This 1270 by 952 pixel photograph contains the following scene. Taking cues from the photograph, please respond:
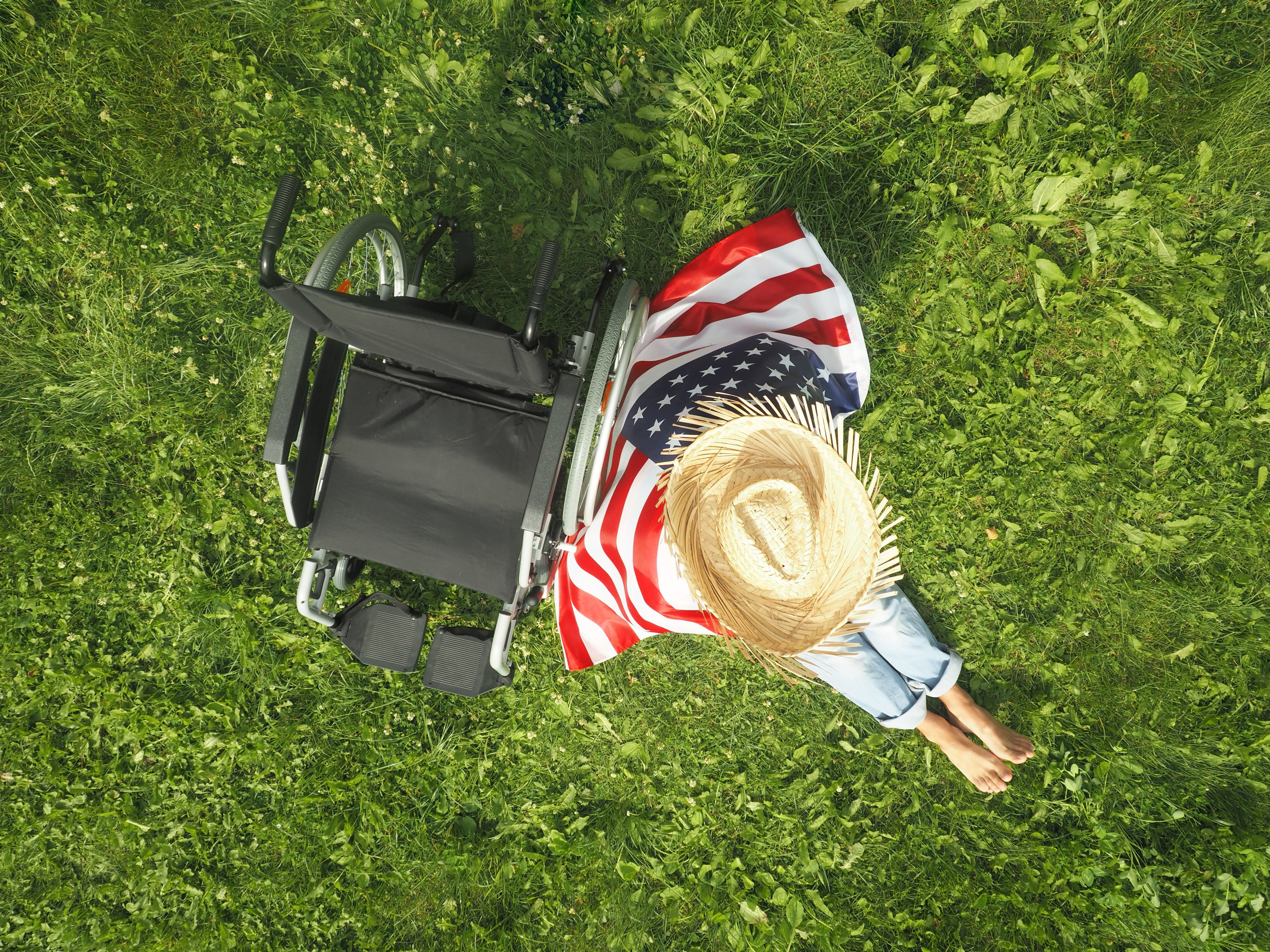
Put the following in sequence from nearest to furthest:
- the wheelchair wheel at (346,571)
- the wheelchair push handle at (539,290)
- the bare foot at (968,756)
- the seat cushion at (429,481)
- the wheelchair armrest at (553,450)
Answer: the wheelchair push handle at (539,290) → the wheelchair armrest at (553,450) → the seat cushion at (429,481) → the wheelchair wheel at (346,571) → the bare foot at (968,756)

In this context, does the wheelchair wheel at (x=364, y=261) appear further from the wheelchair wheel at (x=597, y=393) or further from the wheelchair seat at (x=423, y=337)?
the wheelchair wheel at (x=597, y=393)

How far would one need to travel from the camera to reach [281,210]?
237 cm

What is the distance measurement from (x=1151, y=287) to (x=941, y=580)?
1827mm

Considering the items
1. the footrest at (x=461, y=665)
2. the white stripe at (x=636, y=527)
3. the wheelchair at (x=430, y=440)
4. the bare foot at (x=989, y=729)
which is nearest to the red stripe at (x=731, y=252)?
the wheelchair at (x=430, y=440)

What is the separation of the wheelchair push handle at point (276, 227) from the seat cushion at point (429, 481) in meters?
0.63

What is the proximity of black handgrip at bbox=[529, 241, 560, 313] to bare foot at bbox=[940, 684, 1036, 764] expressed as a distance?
2.77 metres

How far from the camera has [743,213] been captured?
3.58 metres

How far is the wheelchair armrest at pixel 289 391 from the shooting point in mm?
2553

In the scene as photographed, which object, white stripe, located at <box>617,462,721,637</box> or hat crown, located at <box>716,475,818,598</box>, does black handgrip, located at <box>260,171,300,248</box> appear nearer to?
white stripe, located at <box>617,462,721,637</box>

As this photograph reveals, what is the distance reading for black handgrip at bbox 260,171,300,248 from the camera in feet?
7.67

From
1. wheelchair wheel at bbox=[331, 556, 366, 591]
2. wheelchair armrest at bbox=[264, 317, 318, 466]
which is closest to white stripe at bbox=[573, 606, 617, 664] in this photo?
wheelchair wheel at bbox=[331, 556, 366, 591]

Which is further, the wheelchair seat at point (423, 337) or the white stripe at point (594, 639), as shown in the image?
the white stripe at point (594, 639)

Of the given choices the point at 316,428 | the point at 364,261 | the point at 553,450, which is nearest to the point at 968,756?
the point at 553,450

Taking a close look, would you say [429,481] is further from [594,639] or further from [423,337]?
[594,639]
